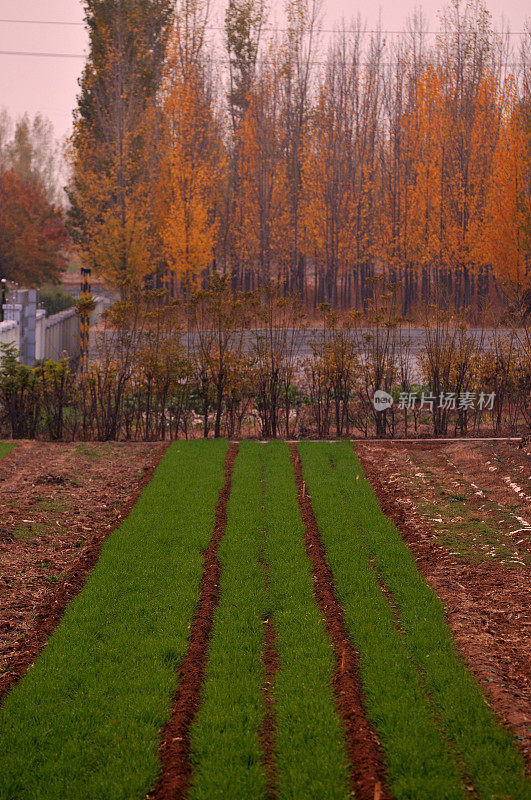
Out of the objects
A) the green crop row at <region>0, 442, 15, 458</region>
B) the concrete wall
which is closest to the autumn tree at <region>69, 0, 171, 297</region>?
the concrete wall

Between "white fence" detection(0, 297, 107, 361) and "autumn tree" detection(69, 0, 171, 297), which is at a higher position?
"autumn tree" detection(69, 0, 171, 297)

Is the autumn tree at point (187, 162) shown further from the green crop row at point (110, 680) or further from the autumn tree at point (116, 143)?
the green crop row at point (110, 680)

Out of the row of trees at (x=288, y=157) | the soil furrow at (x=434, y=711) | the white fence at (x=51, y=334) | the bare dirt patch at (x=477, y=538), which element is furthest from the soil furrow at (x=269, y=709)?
the row of trees at (x=288, y=157)

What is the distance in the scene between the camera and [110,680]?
15.9ft

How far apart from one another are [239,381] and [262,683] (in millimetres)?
8194

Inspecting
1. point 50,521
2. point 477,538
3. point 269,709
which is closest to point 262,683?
point 269,709

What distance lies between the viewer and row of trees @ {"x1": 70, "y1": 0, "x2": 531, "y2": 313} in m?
31.8

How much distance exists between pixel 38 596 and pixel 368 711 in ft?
9.59

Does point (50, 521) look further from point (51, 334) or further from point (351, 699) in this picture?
point (51, 334)

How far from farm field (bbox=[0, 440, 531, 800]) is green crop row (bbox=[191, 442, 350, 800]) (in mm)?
13

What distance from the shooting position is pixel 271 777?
391 cm

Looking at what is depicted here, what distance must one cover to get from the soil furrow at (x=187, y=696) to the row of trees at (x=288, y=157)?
24.6 meters

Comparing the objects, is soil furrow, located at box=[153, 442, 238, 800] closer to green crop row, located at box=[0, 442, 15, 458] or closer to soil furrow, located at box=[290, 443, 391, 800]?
soil furrow, located at box=[290, 443, 391, 800]

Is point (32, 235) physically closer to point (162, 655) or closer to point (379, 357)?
point (379, 357)
